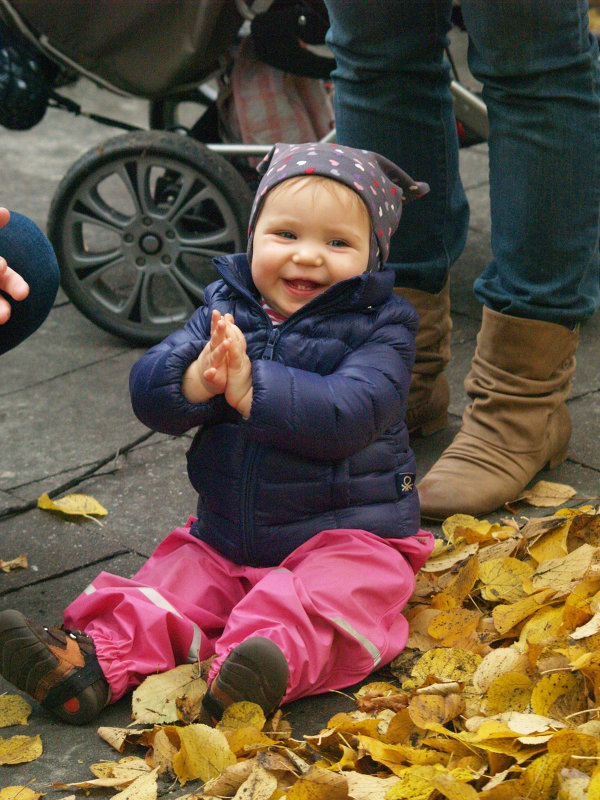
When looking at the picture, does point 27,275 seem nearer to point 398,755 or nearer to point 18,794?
point 18,794

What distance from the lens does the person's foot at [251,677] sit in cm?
177

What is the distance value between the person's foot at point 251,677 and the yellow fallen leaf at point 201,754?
7 centimetres

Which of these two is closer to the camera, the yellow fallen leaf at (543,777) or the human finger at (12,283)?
the yellow fallen leaf at (543,777)

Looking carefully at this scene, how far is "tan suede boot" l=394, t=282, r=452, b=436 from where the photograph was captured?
2.77 metres

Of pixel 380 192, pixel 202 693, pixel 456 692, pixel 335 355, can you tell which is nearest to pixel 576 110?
pixel 380 192

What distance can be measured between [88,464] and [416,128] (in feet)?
3.66

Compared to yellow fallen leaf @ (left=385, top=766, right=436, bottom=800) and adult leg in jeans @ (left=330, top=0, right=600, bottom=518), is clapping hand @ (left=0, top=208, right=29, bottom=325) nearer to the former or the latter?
adult leg in jeans @ (left=330, top=0, right=600, bottom=518)

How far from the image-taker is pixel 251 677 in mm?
1772

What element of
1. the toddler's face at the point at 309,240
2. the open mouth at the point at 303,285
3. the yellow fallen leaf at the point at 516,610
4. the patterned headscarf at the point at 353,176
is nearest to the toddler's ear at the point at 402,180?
the patterned headscarf at the point at 353,176

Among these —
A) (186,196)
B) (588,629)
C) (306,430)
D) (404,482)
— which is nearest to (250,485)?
(306,430)

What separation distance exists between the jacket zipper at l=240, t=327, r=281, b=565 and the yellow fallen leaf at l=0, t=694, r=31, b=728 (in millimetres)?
445

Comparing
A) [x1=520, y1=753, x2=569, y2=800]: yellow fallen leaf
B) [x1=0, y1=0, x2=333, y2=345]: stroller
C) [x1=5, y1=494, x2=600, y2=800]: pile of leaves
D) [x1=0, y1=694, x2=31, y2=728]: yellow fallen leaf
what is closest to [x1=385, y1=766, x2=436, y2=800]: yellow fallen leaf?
[x1=5, y1=494, x2=600, y2=800]: pile of leaves

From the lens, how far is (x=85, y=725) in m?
1.91

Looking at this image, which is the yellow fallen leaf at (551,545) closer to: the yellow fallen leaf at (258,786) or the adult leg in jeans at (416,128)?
the adult leg in jeans at (416,128)
